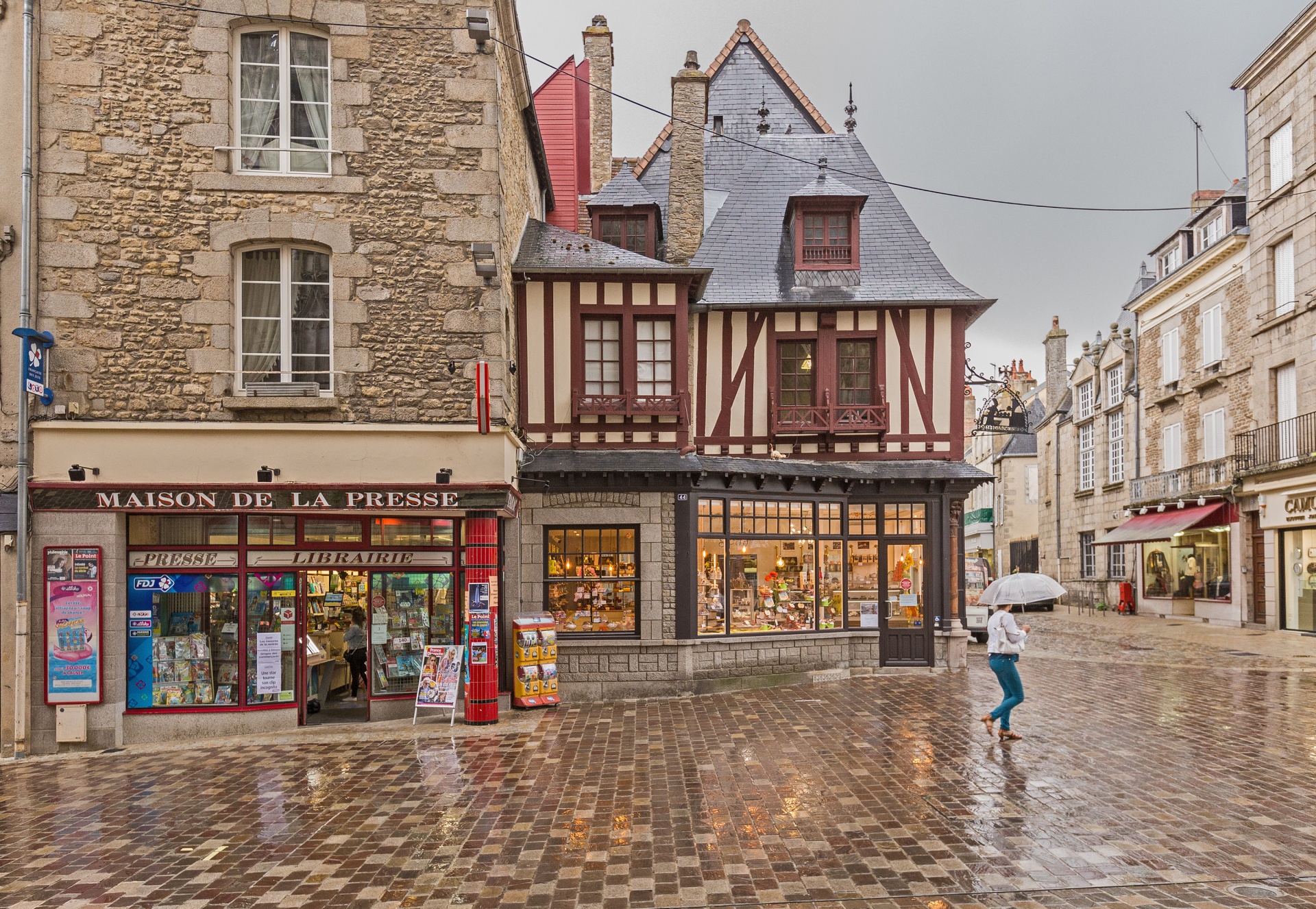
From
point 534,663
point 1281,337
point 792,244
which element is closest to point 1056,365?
point 1281,337

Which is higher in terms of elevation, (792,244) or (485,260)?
(792,244)

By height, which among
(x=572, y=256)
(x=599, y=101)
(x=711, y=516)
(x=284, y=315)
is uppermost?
(x=599, y=101)

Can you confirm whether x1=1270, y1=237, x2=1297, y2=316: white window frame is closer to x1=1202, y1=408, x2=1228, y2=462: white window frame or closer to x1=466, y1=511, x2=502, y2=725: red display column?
x1=1202, y1=408, x2=1228, y2=462: white window frame

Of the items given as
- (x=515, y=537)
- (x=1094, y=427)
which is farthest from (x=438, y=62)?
(x=1094, y=427)

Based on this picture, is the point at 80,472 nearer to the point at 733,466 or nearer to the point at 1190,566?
the point at 733,466

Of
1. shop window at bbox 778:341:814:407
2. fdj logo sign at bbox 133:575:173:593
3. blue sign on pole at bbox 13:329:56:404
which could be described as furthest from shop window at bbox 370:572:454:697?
shop window at bbox 778:341:814:407

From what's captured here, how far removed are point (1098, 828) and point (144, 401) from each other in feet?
32.3

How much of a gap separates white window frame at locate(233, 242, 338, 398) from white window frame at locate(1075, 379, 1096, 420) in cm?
2823

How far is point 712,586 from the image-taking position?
40.0 ft

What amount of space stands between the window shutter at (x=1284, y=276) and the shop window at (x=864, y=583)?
13.0 metres

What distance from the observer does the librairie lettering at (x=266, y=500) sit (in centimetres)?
923

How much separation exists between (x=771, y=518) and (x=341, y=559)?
6111 mm

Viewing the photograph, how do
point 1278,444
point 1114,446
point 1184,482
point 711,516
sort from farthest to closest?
point 1114,446
point 1184,482
point 1278,444
point 711,516

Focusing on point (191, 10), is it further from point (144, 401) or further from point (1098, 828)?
point (1098, 828)
